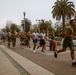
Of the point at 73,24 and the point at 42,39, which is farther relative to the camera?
the point at 42,39

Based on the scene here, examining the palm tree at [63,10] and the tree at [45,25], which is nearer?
the palm tree at [63,10]

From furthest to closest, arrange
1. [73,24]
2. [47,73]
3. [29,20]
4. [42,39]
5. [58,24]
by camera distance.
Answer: [29,20], [58,24], [42,39], [73,24], [47,73]

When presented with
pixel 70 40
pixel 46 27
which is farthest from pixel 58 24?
pixel 70 40

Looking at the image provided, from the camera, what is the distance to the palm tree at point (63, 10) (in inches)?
1853

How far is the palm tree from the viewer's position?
154 ft

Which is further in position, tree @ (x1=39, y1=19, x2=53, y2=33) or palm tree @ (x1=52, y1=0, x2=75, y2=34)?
tree @ (x1=39, y1=19, x2=53, y2=33)

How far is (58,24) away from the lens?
95.4 meters

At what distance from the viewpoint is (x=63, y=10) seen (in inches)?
1845

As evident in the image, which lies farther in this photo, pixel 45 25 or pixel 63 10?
pixel 45 25

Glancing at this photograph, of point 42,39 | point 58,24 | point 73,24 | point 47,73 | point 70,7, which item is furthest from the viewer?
point 58,24

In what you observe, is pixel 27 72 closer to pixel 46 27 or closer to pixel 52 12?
pixel 52 12

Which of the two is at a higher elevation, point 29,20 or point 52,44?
point 29,20

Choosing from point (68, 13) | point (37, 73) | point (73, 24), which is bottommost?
point (37, 73)

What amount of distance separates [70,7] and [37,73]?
40.2 m
